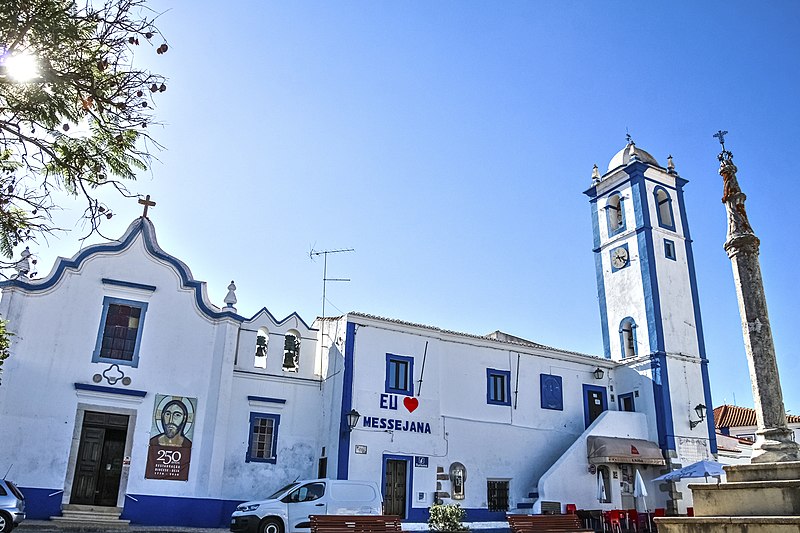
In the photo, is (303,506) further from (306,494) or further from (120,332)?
(120,332)

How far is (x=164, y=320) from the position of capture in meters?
19.3

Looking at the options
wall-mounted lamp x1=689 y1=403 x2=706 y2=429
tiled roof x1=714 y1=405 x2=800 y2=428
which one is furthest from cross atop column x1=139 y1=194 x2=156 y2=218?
tiled roof x1=714 y1=405 x2=800 y2=428

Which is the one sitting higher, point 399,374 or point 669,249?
point 669,249

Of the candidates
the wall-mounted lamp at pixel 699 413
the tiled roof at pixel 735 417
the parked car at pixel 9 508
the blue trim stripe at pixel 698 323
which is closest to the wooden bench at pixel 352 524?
the parked car at pixel 9 508

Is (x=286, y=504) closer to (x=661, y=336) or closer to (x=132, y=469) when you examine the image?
(x=132, y=469)

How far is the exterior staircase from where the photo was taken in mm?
15992

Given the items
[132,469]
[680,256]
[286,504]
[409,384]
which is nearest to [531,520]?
[286,504]

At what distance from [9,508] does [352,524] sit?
23.0 ft

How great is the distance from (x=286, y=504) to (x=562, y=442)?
12.3m

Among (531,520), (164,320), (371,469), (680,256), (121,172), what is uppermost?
(680,256)

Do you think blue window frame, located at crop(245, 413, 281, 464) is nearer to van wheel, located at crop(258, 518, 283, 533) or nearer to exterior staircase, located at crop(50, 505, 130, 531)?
exterior staircase, located at crop(50, 505, 130, 531)

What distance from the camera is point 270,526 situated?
15.4 meters

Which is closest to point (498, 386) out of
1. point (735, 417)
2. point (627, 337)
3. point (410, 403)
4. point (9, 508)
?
point (410, 403)

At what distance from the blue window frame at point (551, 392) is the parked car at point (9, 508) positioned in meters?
17.1
